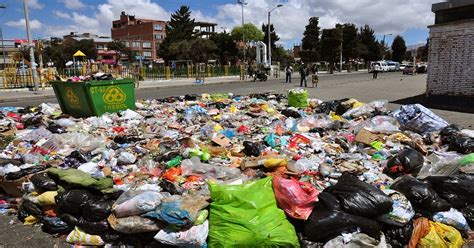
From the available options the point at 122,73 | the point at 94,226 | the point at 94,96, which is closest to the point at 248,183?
the point at 94,226

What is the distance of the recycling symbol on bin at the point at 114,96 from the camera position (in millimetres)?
8953

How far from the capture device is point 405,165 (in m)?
4.53

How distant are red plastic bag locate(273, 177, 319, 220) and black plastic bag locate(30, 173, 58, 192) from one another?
2.34m

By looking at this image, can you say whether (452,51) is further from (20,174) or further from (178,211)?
(20,174)

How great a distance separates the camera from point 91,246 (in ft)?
11.3

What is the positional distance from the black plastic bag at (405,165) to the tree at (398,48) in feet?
279

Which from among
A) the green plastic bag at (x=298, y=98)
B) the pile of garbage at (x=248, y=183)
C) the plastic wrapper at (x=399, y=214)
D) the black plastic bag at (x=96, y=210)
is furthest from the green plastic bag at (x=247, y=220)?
the green plastic bag at (x=298, y=98)

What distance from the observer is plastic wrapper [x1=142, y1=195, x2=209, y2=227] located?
3.08 metres

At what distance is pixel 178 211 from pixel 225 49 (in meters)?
60.7

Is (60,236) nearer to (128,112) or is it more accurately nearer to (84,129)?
(84,129)

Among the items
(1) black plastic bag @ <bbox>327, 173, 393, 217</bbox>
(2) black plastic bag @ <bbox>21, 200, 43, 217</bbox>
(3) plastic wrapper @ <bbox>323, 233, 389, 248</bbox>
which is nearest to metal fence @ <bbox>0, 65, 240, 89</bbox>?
(2) black plastic bag @ <bbox>21, 200, 43, 217</bbox>

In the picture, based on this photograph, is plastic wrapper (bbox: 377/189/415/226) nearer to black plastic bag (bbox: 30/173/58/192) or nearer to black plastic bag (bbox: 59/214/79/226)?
black plastic bag (bbox: 59/214/79/226)

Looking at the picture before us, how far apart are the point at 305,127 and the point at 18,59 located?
23.0 m

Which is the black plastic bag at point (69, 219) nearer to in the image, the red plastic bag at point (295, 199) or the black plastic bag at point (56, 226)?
the black plastic bag at point (56, 226)
